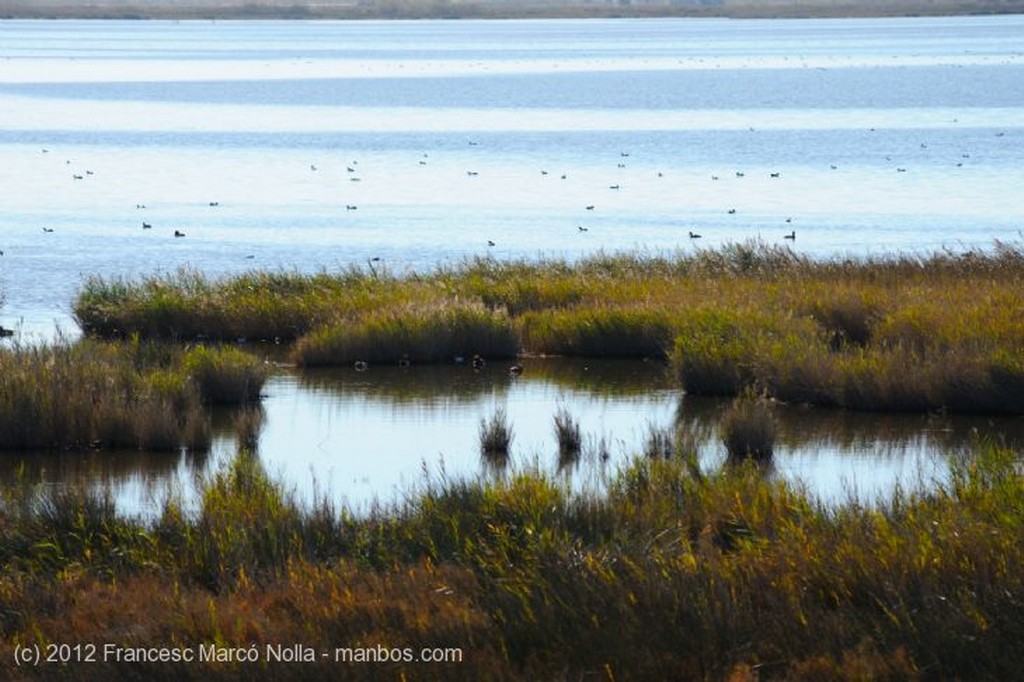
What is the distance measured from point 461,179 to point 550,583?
135 ft

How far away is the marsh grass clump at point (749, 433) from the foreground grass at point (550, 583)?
381 centimetres

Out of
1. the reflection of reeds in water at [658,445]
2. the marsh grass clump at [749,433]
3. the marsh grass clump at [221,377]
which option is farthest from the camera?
the marsh grass clump at [221,377]

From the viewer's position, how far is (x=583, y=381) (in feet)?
66.7

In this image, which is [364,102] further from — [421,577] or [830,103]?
[421,577]

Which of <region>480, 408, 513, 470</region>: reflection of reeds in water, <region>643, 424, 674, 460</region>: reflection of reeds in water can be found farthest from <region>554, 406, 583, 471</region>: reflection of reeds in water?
<region>643, 424, 674, 460</region>: reflection of reeds in water

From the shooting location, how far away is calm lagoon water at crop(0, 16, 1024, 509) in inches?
750

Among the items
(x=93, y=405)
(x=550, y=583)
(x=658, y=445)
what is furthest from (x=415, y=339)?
(x=550, y=583)

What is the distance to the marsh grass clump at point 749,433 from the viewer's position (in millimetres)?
15820

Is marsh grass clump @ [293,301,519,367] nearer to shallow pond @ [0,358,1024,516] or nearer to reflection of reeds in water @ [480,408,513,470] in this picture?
shallow pond @ [0,358,1024,516]

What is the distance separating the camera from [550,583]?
9508 millimetres

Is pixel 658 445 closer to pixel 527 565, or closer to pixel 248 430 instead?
pixel 248 430

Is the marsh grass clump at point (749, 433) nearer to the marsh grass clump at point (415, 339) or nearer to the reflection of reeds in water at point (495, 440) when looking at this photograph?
the reflection of reeds in water at point (495, 440)

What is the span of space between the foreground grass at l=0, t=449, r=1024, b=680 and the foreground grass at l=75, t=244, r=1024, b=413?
6.15m

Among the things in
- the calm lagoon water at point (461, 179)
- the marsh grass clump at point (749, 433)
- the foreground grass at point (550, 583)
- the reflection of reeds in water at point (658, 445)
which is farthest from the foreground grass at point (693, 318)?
the foreground grass at point (550, 583)
